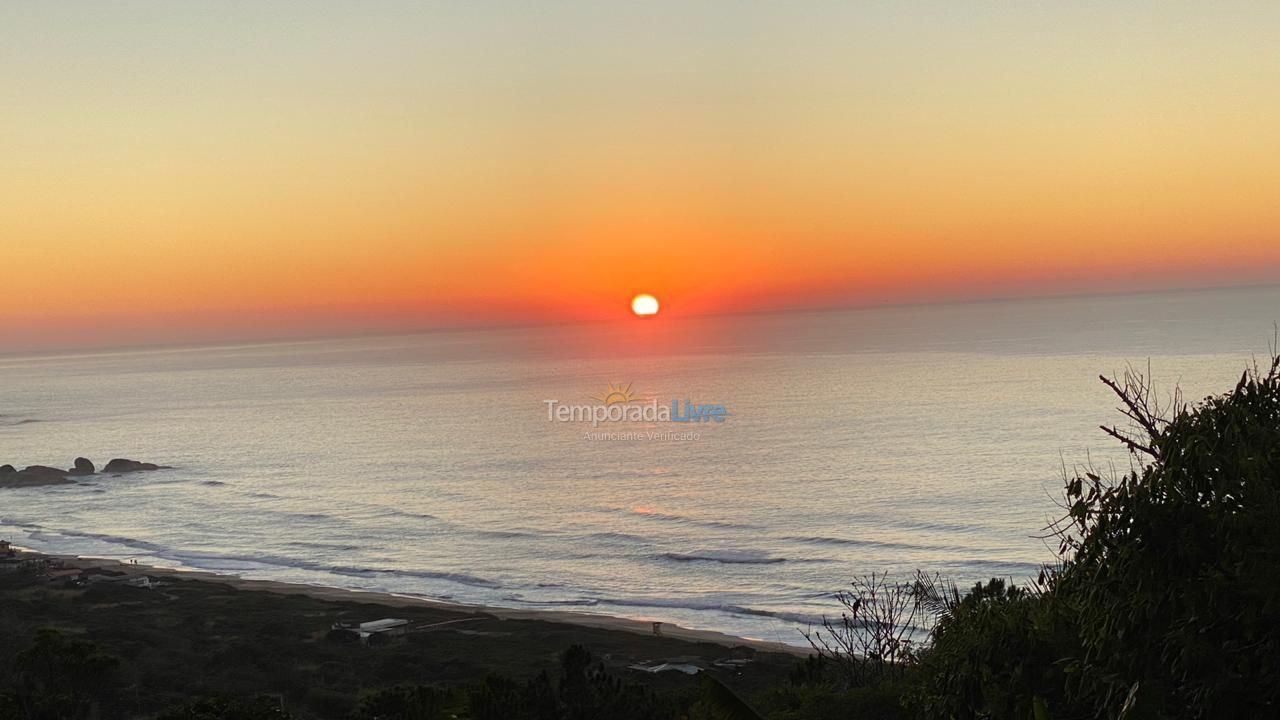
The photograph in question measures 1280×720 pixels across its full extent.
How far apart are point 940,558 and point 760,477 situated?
35.5 metres

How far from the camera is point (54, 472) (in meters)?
106

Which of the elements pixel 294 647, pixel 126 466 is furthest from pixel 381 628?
pixel 126 466

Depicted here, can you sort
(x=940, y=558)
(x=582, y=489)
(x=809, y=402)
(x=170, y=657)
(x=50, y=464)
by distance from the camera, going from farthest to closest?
(x=809, y=402)
(x=50, y=464)
(x=582, y=489)
(x=940, y=558)
(x=170, y=657)

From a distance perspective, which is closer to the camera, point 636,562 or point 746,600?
point 746,600

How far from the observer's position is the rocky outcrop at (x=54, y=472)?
103m

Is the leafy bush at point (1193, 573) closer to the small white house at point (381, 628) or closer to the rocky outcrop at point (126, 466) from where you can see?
the small white house at point (381, 628)

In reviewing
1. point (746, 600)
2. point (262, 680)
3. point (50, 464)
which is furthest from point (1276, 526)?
point (50, 464)

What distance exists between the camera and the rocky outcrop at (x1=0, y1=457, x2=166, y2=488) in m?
103

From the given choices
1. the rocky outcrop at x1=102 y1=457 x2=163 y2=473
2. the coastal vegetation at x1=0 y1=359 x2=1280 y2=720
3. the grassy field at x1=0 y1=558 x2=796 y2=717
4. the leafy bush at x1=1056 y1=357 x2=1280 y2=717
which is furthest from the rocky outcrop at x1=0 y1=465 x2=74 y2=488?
the leafy bush at x1=1056 y1=357 x2=1280 y2=717

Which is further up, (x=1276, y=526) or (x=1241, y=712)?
(x=1276, y=526)

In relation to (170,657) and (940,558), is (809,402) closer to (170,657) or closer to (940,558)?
(940,558)

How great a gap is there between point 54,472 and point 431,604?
237 feet

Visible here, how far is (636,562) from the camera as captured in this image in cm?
6119

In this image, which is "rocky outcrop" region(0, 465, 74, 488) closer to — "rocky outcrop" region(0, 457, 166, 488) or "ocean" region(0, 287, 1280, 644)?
"rocky outcrop" region(0, 457, 166, 488)
